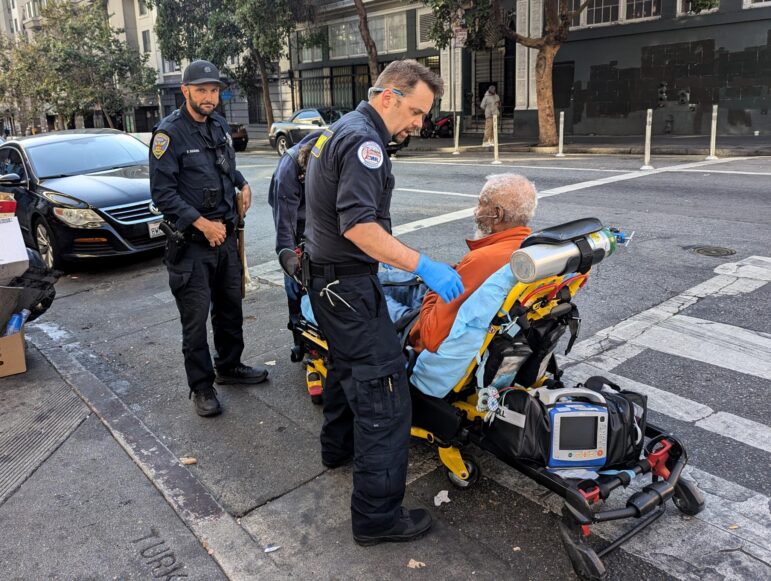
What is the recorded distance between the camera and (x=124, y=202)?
750cm

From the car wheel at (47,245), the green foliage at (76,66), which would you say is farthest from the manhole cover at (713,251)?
the green foliage at (76,66)

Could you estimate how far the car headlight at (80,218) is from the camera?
288 inches

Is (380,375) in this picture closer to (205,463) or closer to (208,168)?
(205,463)

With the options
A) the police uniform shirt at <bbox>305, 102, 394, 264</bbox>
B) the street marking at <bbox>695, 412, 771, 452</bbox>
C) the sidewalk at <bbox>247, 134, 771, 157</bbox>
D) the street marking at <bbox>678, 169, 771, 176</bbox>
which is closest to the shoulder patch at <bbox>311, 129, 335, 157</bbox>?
the police uniform shirt at <bbox>305, 102, 394, 264</bbox>

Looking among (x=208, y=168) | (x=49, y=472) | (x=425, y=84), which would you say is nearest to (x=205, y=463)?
(x=49, y=472)

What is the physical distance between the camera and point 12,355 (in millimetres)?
4844

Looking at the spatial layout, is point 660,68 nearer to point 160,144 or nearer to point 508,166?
point 508,166

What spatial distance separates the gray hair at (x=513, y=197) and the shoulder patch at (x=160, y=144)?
197 centimetres

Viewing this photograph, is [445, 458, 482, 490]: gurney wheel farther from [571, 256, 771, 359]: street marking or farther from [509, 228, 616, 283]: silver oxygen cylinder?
[571, 256, 771, 359]: street marking

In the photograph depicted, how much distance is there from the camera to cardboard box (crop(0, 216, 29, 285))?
4762 mm

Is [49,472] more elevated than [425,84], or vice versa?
[425,84]

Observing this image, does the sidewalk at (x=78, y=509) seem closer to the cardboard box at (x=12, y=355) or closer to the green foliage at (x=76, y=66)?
the cardboard box at (x=12, y=355)

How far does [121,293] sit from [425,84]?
5.32 metres

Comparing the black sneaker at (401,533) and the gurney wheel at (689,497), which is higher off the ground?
the gurney wheel at (689,497)
